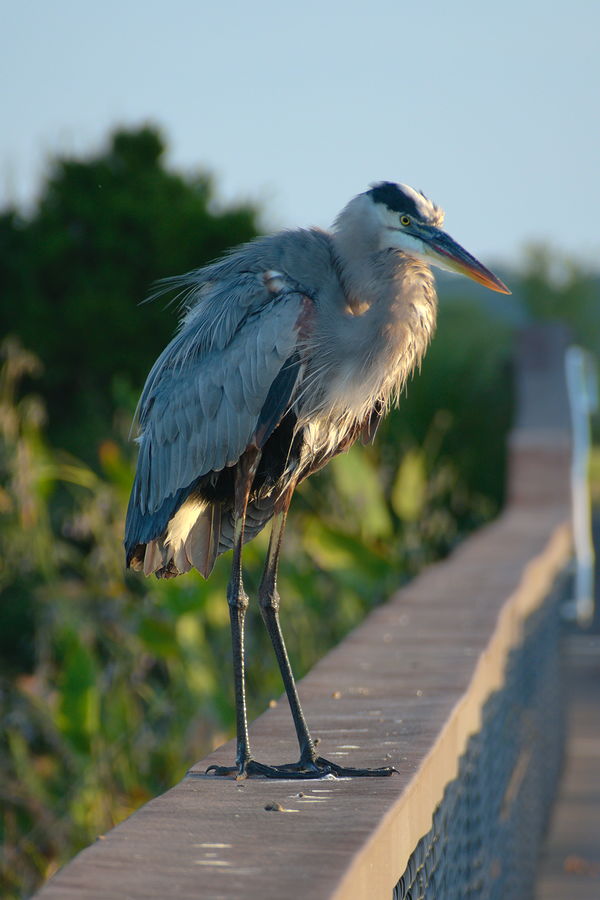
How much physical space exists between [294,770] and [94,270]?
31.8 ft

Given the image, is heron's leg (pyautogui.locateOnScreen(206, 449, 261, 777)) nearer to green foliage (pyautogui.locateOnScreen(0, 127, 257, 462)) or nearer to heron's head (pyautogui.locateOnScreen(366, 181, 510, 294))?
heron's head (pyautogui.locateOnScreen(366, 181, 510, 294))

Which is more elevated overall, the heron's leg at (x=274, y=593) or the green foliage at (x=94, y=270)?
the green foliage at (x=94, y=270)

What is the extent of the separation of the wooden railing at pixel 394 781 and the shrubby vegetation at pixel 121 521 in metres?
1.04

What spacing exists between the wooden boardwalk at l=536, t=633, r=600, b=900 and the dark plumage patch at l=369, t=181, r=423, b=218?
3.16m

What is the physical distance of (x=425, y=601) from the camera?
5520 millimetres

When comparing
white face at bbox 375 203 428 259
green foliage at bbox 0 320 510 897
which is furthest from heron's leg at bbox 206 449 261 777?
green foliage at bbox 0 320 510 897

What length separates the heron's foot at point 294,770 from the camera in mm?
3186

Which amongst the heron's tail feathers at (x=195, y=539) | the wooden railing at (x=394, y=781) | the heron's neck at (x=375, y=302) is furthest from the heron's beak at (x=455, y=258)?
the wooden railing at (x=394, y=781)

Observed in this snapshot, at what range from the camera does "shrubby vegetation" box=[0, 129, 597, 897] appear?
5883 mm

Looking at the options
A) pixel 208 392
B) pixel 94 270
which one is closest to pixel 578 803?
pixel 208 392

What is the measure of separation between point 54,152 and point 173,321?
2.61 meters

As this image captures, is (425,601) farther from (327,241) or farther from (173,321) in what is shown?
(173,321)

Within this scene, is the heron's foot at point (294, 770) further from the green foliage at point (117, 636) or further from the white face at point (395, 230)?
the green foliage at point (117, 636)

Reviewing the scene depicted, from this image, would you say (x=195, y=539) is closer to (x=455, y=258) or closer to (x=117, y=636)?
(x=455, y=258)
